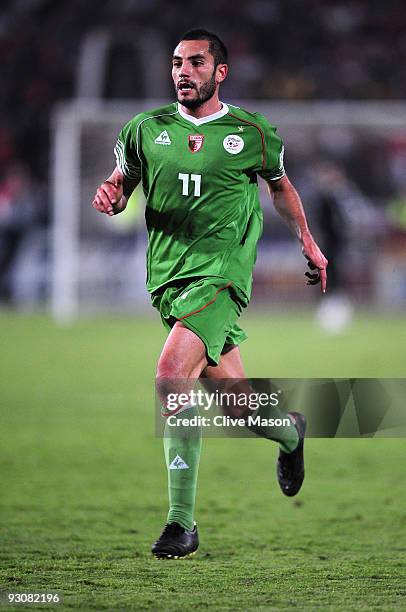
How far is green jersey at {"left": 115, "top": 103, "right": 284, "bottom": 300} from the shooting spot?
488 centimetres

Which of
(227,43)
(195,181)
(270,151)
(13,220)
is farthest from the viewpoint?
(227,43)

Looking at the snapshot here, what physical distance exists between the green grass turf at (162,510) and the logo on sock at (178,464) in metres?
0.37

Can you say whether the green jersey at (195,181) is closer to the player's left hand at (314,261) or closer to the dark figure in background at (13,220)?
the player's left hand at (314,261)

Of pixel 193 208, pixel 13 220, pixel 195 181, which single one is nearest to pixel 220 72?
pixel 195 181

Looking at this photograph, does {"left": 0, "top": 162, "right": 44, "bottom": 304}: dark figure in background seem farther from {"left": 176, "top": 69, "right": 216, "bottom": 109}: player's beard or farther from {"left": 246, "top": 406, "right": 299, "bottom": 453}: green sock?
{"left": 176, "top": 69, "right": 216, "bottom": 109}: player's beard

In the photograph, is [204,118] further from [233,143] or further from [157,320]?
[157,320]

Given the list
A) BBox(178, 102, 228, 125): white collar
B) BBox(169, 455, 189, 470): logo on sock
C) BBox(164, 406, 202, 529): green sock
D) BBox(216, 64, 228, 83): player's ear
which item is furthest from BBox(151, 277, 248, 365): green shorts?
BBox(216, 64, 228, 83): player's ear

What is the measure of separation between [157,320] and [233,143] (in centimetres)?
1373

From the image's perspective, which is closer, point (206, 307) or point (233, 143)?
point (206, 307)

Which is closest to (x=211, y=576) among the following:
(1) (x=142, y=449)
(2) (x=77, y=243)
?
(1) (x=142, y=449)

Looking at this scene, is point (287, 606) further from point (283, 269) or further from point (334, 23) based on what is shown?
point (334, 23)

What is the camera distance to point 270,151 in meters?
5.00

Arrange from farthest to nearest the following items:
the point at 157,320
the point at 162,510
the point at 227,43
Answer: the point at 227,43, the point at 157,320, the point at 162,510

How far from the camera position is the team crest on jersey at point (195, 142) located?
4.89 m
